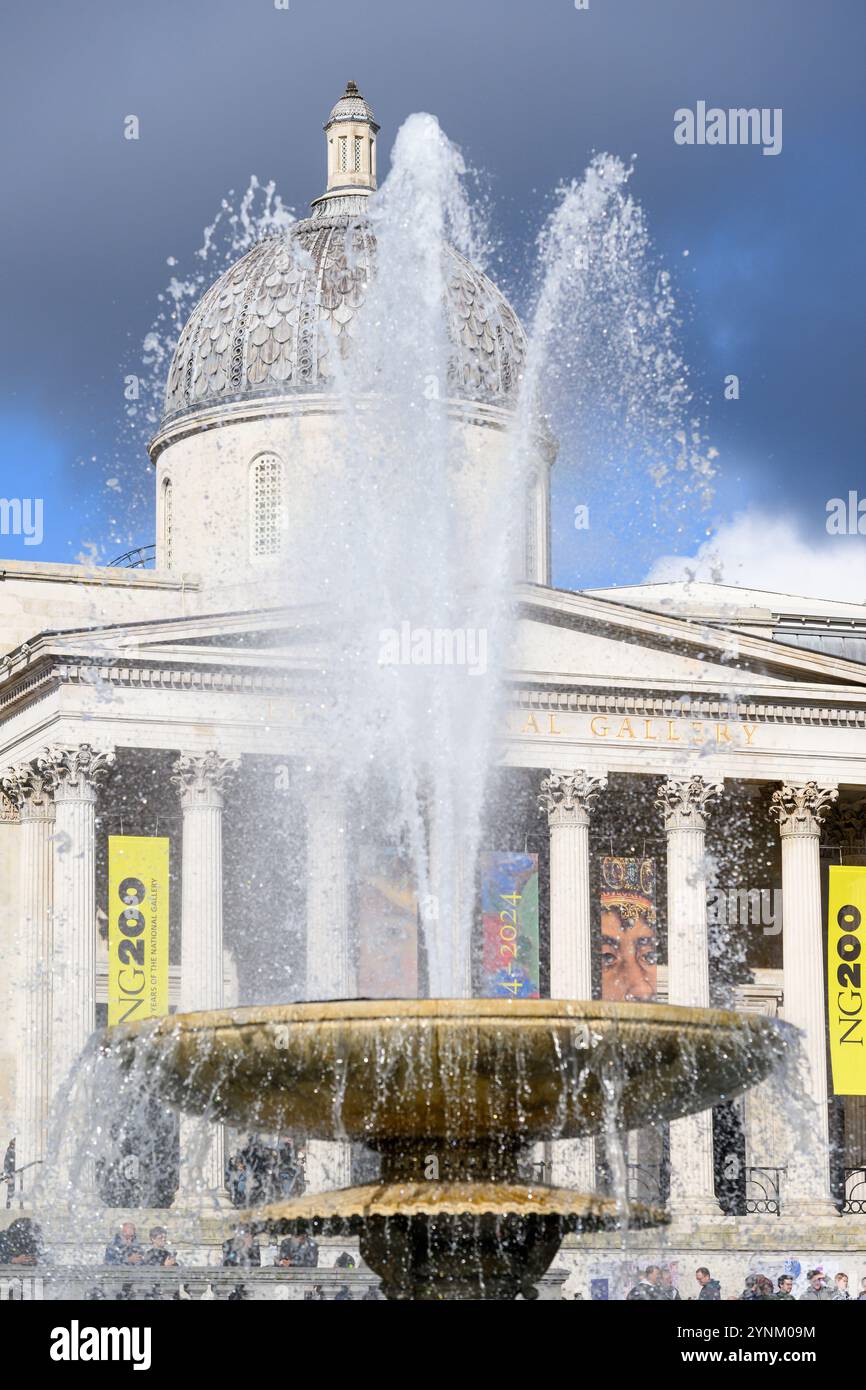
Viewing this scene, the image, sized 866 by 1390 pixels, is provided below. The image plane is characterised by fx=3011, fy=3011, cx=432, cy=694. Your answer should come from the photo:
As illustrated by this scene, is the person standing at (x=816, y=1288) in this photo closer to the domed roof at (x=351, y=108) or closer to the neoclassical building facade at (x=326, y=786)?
the neoclassical building facade at (x=326, y=786)

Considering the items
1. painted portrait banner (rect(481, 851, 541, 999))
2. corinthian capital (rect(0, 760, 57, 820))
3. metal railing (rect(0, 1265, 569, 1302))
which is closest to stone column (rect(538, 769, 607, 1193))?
painted portrait banner (rect(481, 851, 541, 999))

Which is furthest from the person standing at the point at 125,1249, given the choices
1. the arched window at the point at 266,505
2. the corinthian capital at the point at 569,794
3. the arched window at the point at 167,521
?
the arched window at the point at 167,521

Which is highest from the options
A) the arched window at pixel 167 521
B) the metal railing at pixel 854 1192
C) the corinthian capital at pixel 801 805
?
the arched window at pixel 167 521

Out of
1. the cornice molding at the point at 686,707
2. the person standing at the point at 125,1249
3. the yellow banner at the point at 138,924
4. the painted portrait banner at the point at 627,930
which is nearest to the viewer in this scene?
the person standing at the point at 125,1249

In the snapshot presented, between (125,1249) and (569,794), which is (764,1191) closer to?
(569,794)

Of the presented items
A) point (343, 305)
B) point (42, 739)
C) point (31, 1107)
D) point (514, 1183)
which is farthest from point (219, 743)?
point (514, 1183)

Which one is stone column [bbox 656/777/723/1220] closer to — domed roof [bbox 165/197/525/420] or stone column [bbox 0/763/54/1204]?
domed roof [bbox 165/197/525/420]

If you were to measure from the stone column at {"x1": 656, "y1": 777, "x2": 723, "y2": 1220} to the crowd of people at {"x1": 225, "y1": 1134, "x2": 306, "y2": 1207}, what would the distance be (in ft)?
19.7

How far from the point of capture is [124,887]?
43781 mm

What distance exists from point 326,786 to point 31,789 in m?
4.46

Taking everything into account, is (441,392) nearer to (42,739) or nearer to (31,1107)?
(42,739)

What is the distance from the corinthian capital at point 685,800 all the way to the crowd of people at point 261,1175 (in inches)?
330

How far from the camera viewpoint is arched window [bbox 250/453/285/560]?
52.9 m

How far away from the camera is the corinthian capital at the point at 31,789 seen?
45094 mm
